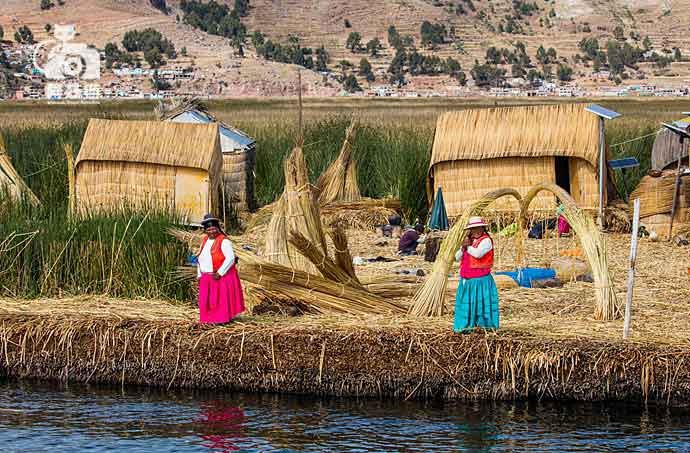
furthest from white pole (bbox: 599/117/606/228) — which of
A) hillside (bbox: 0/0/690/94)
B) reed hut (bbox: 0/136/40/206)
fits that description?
hillside (bbox: 0/0/690/94)

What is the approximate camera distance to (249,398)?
9.48 m

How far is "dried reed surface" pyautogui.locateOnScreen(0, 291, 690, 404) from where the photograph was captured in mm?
9047

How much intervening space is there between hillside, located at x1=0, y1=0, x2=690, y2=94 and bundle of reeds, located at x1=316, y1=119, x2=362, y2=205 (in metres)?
85.3

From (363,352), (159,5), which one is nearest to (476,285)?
(363,352)

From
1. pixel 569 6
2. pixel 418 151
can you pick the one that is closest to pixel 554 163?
pixel 418 151

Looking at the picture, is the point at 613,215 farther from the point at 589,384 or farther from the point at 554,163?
the point at 589,384

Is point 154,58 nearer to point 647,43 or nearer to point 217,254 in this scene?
point 647,43

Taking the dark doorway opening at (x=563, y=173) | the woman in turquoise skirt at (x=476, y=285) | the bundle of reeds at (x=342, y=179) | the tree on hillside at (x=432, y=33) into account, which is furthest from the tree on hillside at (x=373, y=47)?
the woman in turquoise skirt at (x=476, y=285)

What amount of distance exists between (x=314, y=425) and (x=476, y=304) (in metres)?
1.43

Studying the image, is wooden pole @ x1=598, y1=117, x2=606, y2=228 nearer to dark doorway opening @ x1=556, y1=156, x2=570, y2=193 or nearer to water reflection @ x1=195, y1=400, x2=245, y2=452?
dark doorway opening @ x1=556, y1=156, x2=570, y2=193

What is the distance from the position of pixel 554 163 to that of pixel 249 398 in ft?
25.3

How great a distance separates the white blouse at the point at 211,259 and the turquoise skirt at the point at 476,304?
5.39 feet

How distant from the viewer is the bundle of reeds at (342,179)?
17.1 m

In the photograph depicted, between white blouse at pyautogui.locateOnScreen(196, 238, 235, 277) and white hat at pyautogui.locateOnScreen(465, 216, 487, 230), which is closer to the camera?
white hat at pyautogui.locateOnScreen(465, 216, 487, 230)
